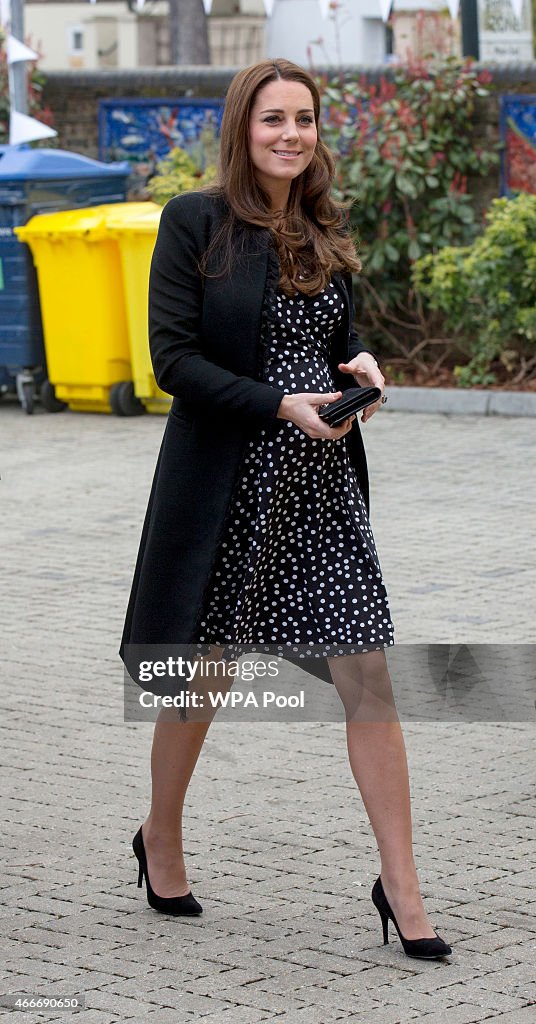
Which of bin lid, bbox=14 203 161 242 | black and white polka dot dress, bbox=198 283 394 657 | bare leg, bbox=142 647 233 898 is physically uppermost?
bin lid, bbox=14 203 161 242

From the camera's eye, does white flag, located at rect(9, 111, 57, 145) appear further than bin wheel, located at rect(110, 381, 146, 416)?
Yes

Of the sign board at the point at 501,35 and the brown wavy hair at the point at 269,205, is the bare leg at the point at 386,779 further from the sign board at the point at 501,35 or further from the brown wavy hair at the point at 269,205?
the sign board at the point at 501,35

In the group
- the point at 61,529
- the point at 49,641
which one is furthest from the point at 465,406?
the point at 49,641

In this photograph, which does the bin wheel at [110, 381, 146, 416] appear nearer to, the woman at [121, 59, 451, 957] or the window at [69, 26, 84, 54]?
the woman at [121, 59, 451, 957]

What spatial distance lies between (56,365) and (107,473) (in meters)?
2.13

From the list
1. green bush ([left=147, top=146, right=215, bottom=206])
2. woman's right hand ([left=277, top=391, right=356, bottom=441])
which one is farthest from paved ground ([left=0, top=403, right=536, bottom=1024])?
green bush ([left=147, top=146, right=215, bottom=206])

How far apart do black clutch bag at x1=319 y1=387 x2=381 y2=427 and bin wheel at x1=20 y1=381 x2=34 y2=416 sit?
8407 mm

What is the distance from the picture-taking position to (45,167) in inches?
457

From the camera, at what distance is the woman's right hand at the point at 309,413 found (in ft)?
11.1

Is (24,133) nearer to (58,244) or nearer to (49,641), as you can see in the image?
(58,244)

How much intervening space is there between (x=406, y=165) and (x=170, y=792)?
344 inches

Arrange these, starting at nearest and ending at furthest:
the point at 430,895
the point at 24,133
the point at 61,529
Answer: the point at 430,895
the point at 61,529
the point at 24,133

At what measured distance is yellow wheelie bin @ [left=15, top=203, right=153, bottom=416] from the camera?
11.2 meters

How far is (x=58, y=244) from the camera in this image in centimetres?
1127
